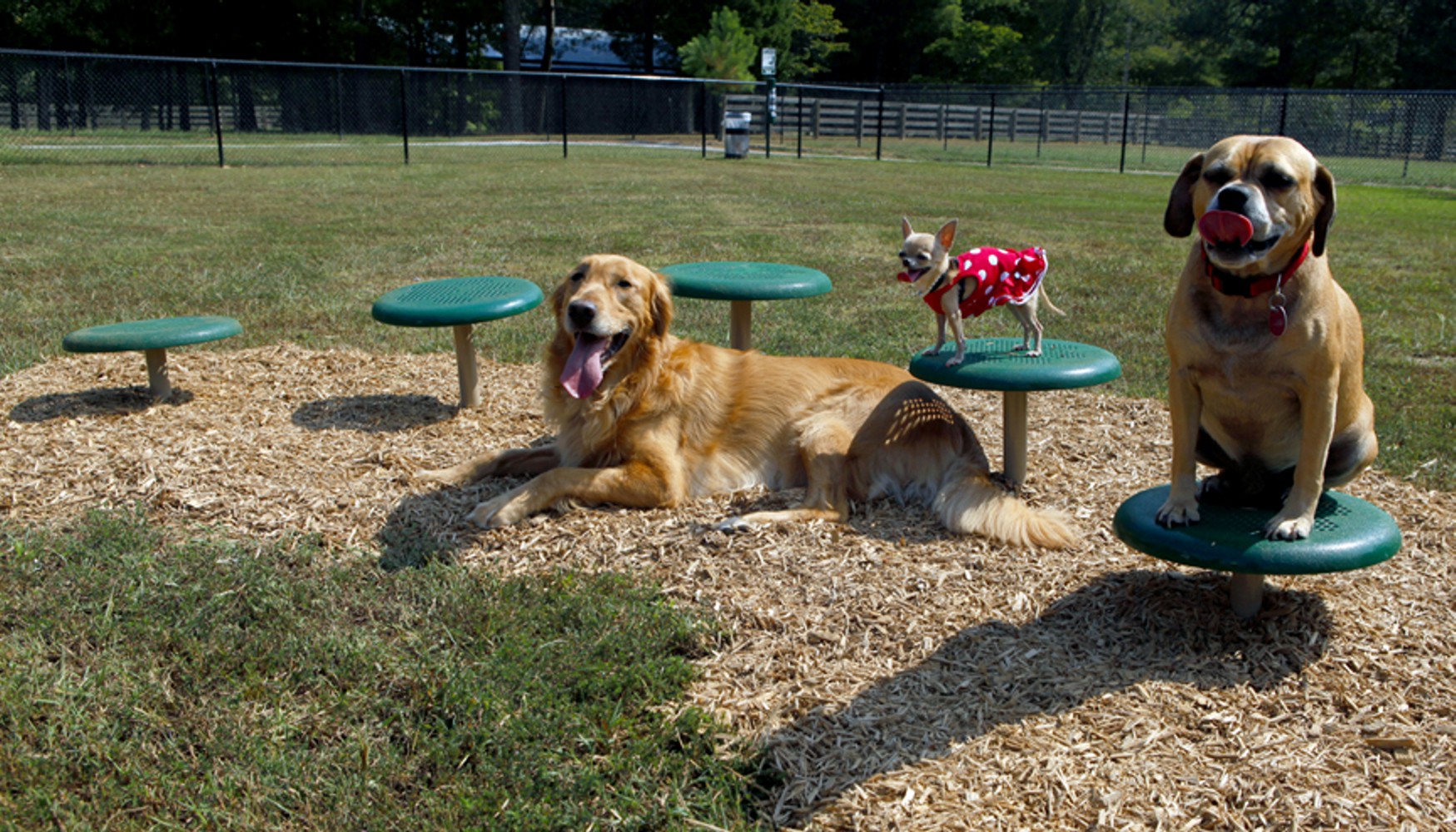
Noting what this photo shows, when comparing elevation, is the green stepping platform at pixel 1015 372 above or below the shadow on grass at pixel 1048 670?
above

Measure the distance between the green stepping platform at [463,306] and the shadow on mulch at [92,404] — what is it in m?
1.58

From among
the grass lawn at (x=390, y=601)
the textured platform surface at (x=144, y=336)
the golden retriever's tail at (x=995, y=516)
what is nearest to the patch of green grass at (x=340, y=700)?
the grass lawn at (x=390, y=601)

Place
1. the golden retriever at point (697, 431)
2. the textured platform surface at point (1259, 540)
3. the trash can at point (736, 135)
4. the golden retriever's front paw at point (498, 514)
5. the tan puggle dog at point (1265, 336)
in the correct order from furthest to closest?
the trash can at point (736, 135) → the golden retriever at point (697, 431) → the golden retriever's front paw at point (498, 514) → the textured platform surface at point (1259, 540) → the tan puggle dog at point (1265, 336)

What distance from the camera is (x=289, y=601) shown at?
12.4 ft

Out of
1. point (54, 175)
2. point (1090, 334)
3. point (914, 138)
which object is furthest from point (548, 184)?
point (914, 138)

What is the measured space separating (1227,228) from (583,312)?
9.10 feet

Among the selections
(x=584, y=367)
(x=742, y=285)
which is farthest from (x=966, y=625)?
(x=742, y=285)

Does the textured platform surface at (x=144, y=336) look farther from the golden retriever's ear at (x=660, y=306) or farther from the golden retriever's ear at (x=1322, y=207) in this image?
the golden retriever's ear at (x=1322, y=207)

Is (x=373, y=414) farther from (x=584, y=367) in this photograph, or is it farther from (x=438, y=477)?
(x=584, y=367)

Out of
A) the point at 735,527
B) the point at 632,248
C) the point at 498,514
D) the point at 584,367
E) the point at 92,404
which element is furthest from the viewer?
the point at 632,248

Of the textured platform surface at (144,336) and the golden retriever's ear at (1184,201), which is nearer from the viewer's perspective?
the golden retriever's ear at (1184,201)

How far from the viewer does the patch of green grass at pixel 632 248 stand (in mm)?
8234

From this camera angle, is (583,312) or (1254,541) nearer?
(1254,541)

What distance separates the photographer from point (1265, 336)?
10.1 feet
